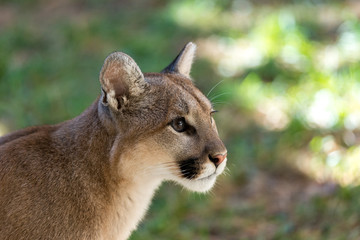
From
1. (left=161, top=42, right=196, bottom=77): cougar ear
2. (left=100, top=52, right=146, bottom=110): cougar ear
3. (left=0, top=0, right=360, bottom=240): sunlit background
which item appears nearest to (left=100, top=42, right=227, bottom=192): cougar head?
(left=100, top=52, right=146, bottom=110): cougar ear

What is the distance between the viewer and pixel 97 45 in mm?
9227

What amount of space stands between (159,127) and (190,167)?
0.33m

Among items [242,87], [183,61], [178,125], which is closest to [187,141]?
[178,125]

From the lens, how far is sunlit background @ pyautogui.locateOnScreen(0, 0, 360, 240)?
5773 millimetres

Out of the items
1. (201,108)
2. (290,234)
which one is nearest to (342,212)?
(290,234)

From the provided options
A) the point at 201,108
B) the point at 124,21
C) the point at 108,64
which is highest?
the point at 108,64

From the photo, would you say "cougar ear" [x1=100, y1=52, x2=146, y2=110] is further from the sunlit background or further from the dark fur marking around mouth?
the sunlit background

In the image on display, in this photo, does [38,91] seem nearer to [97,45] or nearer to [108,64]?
[97,45]

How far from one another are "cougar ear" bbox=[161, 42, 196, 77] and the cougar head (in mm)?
522

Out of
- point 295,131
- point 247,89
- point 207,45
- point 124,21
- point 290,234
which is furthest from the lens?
point 124,21

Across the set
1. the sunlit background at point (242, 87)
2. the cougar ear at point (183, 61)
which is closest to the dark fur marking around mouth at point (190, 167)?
the cougar ear at point (183, 61)

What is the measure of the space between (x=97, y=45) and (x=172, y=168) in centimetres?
553

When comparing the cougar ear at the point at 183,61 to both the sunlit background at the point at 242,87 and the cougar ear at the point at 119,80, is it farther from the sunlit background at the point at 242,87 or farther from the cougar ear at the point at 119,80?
the cougar ear at the point at 119,80

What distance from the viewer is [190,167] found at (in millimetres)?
4000
